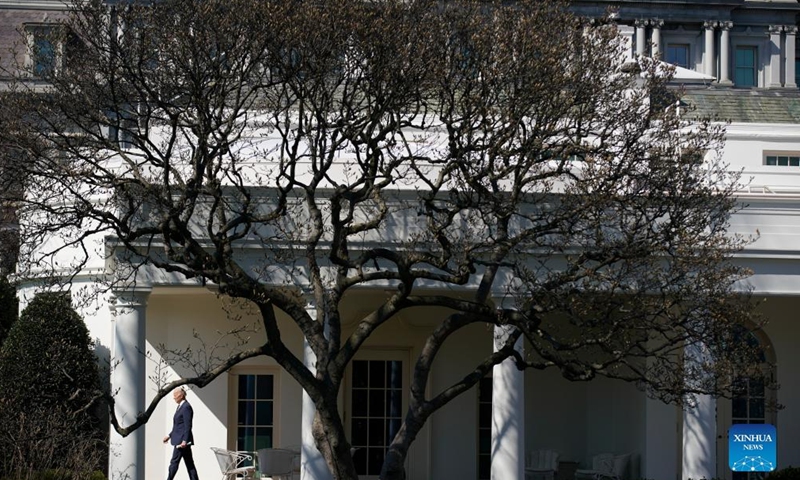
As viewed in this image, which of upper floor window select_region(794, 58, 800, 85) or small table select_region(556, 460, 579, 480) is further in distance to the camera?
upper floor window select_region(794, 58, 800, 85)

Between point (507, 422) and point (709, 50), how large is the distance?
164 ft

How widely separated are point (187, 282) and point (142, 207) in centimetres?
131

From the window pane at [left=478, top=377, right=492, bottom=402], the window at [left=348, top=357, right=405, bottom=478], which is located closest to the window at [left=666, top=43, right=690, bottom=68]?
the window pane at [left=478, top=377, right=492, bottom=402]

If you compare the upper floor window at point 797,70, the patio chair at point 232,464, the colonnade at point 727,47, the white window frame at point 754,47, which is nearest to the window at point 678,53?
the colonnade at point 727,47

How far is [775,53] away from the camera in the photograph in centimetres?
7031

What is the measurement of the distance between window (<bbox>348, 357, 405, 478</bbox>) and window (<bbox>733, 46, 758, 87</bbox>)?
48.5 metres

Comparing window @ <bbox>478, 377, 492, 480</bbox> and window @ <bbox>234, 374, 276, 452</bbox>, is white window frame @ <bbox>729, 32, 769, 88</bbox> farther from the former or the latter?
window @ <bbox>234, 374, 276, 452</bbox>

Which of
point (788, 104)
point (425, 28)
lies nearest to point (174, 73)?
point (425, 28)

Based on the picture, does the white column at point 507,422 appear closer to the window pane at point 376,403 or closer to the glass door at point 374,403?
the glass door at point 374,403

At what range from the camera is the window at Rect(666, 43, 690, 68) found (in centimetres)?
6975

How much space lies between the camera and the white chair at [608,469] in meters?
24.5

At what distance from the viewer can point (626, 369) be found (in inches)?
1021

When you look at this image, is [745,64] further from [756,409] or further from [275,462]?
[275,462]

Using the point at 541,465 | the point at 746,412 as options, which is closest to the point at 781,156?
the point at 746,412
